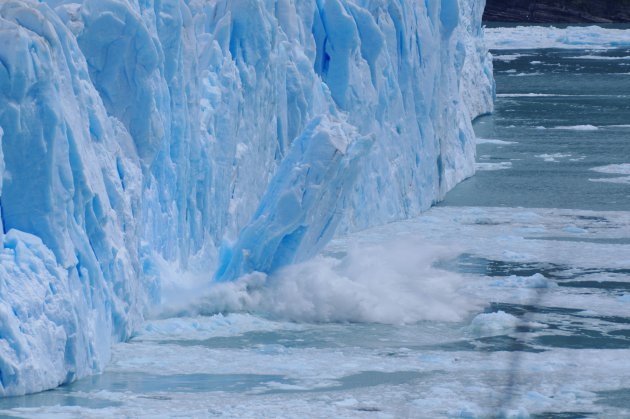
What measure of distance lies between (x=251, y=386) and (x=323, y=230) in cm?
306

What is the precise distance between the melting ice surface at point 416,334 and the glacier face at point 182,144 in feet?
1.04

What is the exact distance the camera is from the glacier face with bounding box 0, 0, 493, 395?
24.5 feet

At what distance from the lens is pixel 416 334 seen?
9.31 m

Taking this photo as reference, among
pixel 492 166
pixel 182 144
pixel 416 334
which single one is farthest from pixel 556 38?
pixel 416 334

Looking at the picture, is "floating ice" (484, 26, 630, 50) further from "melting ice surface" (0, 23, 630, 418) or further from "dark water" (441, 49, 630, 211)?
"melting ice surface" (0, 23, 630, 418)

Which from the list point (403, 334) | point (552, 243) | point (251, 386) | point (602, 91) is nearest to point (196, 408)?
point (251, 386)

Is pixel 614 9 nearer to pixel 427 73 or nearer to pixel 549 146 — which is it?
pixel 549 146

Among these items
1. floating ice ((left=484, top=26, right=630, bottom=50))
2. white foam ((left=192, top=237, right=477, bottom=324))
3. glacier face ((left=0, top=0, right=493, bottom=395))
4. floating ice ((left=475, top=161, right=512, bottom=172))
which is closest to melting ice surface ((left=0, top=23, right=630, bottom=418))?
white foam ((left=192, top=237, right=477, bottom=324))

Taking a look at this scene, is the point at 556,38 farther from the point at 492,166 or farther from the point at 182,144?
the point at 182,144

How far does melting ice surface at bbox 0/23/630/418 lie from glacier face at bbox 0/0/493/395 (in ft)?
1.04

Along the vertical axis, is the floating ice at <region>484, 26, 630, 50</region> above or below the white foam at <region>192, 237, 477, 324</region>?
above

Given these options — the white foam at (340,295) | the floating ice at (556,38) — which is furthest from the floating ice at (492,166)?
the floating ice at (556,38)

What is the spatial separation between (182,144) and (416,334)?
2286 mm

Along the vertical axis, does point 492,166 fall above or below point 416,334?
above
